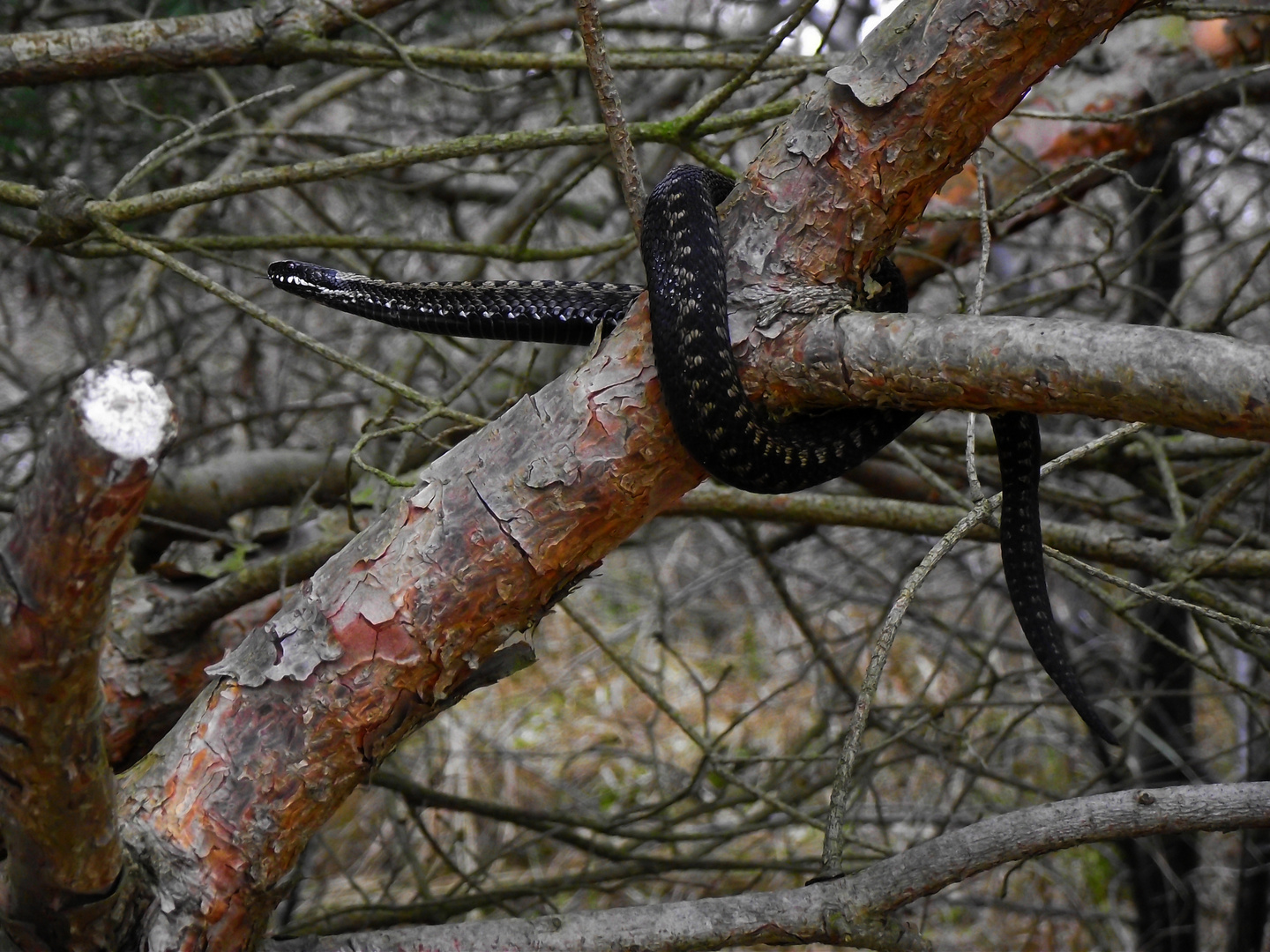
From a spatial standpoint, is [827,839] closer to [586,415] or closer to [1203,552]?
[586,415]

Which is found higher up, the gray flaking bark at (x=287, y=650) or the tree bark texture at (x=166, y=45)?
the tree bark texture at (x=166, y=45)

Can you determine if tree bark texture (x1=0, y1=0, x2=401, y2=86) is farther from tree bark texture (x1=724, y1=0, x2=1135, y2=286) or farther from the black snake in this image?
tree bark texture (x1=724, y1=0, x2=1135, y2=286)

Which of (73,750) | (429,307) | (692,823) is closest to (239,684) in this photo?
(73,750)

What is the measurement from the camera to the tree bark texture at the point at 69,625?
0.87 m

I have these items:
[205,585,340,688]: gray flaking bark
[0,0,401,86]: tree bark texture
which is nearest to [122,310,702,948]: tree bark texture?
[205,585,340,688]: gray flaking bark

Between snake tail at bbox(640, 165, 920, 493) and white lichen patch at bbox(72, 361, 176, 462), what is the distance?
646 mm

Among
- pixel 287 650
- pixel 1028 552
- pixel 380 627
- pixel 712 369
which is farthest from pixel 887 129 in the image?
pixel 287 650

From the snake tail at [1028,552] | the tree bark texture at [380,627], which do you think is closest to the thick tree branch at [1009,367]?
the tree bark texture at [380,627]

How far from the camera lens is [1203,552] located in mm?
2311

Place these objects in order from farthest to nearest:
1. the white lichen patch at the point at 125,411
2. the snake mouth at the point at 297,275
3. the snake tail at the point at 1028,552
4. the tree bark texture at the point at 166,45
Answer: the tree bark texture at the point at 166,45 < the snake mouth at the point at 297,275 < the snake tail at the point at 1028,552 < the white lichen patch at the point at 125,411

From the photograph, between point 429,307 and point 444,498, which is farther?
point 429,307

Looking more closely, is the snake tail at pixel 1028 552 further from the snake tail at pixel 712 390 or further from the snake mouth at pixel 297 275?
the snake mouth at pixel 297 275

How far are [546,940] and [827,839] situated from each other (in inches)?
16.7

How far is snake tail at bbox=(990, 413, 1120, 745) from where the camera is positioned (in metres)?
1.57
